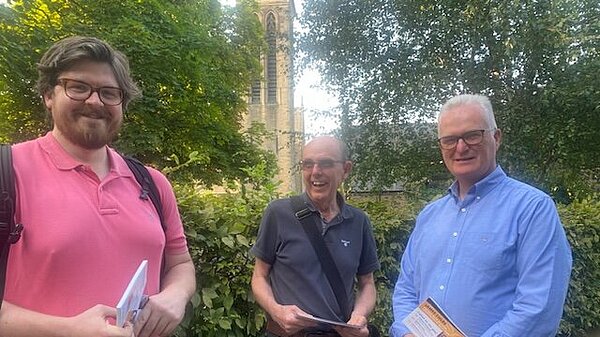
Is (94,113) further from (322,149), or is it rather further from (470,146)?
(470,146)

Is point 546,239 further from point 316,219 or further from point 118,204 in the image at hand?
point 118,204

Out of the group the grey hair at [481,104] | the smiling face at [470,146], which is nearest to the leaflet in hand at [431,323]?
the smiling face at [470,146]

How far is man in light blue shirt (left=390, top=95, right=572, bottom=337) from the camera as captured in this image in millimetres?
1820

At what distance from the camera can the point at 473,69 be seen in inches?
349

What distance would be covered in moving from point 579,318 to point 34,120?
1632 cm

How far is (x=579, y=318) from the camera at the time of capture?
5.66 metres

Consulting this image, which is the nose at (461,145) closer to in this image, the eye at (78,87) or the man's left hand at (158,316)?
the man's left hand at (158,316)

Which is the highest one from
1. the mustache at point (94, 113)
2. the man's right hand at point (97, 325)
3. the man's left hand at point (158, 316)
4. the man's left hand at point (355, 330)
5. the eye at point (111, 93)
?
the eye at point (111, 93)

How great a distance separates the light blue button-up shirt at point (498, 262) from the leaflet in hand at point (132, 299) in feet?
4.32

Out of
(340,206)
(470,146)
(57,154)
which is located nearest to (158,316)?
(57,154)

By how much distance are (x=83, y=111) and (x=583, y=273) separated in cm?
603

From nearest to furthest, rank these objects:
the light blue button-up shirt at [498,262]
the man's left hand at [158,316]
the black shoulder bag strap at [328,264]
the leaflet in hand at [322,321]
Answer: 1. the man's left hand at [158,316]
2. the light blue button-up shirt at [498,262]
3. the leaflet in hand at [322,321]
4. the black shoulder bag strap at [328,264]

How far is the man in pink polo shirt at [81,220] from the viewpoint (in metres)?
1.43

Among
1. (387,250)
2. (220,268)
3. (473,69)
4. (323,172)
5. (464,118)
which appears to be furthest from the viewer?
(473,69)
